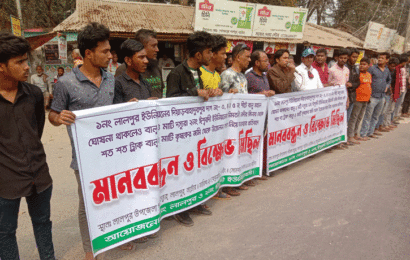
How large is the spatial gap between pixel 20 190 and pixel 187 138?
1.47 meters

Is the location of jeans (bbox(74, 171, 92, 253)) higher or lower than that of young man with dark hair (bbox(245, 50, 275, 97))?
lower

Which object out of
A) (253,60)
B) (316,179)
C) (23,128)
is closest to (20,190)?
(23,128)

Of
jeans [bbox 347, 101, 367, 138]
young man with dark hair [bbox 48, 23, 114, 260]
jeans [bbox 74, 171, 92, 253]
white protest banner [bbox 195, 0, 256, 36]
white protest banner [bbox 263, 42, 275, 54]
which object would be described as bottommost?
jeans [bbox 74, 171, 92, 253]

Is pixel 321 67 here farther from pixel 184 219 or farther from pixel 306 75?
pixel 184 219

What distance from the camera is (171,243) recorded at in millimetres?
2682

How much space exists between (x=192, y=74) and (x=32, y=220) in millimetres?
1958

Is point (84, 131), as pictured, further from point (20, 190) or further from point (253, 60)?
point (253, 60)

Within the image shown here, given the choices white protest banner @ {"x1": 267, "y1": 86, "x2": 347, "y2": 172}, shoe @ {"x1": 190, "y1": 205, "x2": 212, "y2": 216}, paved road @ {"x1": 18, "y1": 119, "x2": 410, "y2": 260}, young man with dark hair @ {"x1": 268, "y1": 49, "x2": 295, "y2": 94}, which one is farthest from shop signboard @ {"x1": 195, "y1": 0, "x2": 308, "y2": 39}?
shoe @ {"x1": 190, "y1": 205, "x2": 212, "y2": 216}

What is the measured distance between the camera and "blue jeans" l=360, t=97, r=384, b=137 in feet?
21.8

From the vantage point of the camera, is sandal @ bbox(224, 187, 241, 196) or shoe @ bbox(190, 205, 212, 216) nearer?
shoe @ bbox(190, 205, 212, 216)

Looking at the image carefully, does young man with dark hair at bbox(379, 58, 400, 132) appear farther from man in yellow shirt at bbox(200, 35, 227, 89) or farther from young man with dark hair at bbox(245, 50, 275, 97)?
man in yellow shirt at bbox(200, 35, 227, 89)

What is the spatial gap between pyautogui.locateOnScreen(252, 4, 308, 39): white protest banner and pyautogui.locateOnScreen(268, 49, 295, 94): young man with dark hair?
6.75 m

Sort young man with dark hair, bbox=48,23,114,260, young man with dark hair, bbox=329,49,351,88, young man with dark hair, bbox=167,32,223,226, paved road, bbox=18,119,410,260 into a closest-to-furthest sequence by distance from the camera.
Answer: young man with dark hair, bbox=48,23,114,260 → paved road, bbox=18,119,410,260 → young man with dark hair, bbox=167,32,223,226 → young man with dark hair, bbox=329,49,351,88

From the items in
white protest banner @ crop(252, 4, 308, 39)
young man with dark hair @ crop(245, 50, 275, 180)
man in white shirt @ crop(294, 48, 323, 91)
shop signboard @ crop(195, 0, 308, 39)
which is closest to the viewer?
young man with dark hair @ crop(245, 50, 275, 180)
